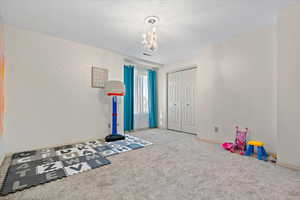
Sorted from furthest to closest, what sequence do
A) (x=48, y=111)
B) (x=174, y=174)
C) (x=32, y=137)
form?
(x=48, y=111), (x=32, y=137), (x=174, y=174)

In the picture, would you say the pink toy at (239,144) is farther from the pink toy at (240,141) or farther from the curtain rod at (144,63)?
the curtain rod at (144,63)

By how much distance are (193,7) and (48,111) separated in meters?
3.41

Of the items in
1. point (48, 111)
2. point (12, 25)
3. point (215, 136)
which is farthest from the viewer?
point (215, 136)

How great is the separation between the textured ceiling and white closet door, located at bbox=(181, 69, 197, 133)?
1331 mm

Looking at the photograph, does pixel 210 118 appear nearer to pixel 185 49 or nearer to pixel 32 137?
pixel 185 49

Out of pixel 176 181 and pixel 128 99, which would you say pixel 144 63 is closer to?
pixel 128 99

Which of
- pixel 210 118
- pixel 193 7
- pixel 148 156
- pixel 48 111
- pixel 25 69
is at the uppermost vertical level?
pixel 193 7

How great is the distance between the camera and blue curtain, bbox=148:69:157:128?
5000mm

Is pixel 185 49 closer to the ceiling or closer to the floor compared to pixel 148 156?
closer to the ceiling

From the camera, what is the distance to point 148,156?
242cm

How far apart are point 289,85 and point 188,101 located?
250cm

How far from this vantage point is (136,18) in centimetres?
219

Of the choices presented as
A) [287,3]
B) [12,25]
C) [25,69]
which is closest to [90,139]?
[25,69]

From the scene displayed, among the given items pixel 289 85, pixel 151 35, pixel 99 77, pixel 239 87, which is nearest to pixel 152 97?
pixel 99 77
